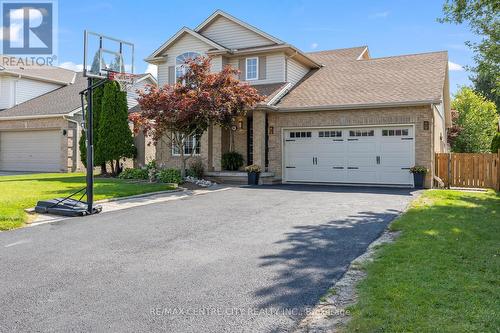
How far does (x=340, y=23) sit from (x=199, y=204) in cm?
938

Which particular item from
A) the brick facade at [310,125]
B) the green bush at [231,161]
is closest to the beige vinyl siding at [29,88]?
the brick facade at [310,125]

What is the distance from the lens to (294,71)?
67.0 feet

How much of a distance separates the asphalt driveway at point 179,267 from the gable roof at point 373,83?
7.30 m

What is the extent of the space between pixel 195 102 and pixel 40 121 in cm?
1357

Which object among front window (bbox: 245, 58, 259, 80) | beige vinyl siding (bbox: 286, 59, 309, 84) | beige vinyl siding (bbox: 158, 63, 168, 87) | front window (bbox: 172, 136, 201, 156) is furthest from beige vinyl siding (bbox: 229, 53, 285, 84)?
beige vinyl siding (bbox: 158, 63, 168, 87)

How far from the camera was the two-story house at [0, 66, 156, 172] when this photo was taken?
75.8 feet

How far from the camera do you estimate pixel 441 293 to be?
4.18 metres

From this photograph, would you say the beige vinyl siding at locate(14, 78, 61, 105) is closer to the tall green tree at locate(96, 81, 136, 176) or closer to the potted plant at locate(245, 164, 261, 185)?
the tall green tree at locate(96, 81, 136, 176)

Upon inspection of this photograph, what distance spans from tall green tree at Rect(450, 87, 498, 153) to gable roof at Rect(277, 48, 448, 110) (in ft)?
43.3

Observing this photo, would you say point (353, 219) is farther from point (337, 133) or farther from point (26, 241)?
point (337, 133)

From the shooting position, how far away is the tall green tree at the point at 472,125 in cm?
3111

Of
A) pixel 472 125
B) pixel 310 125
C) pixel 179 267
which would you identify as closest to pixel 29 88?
pixel 310 125

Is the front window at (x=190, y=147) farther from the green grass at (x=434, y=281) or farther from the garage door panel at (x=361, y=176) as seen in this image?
the green grass at (x=434, y=281)

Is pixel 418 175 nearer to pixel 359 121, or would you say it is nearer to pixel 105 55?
pixel 359 121
